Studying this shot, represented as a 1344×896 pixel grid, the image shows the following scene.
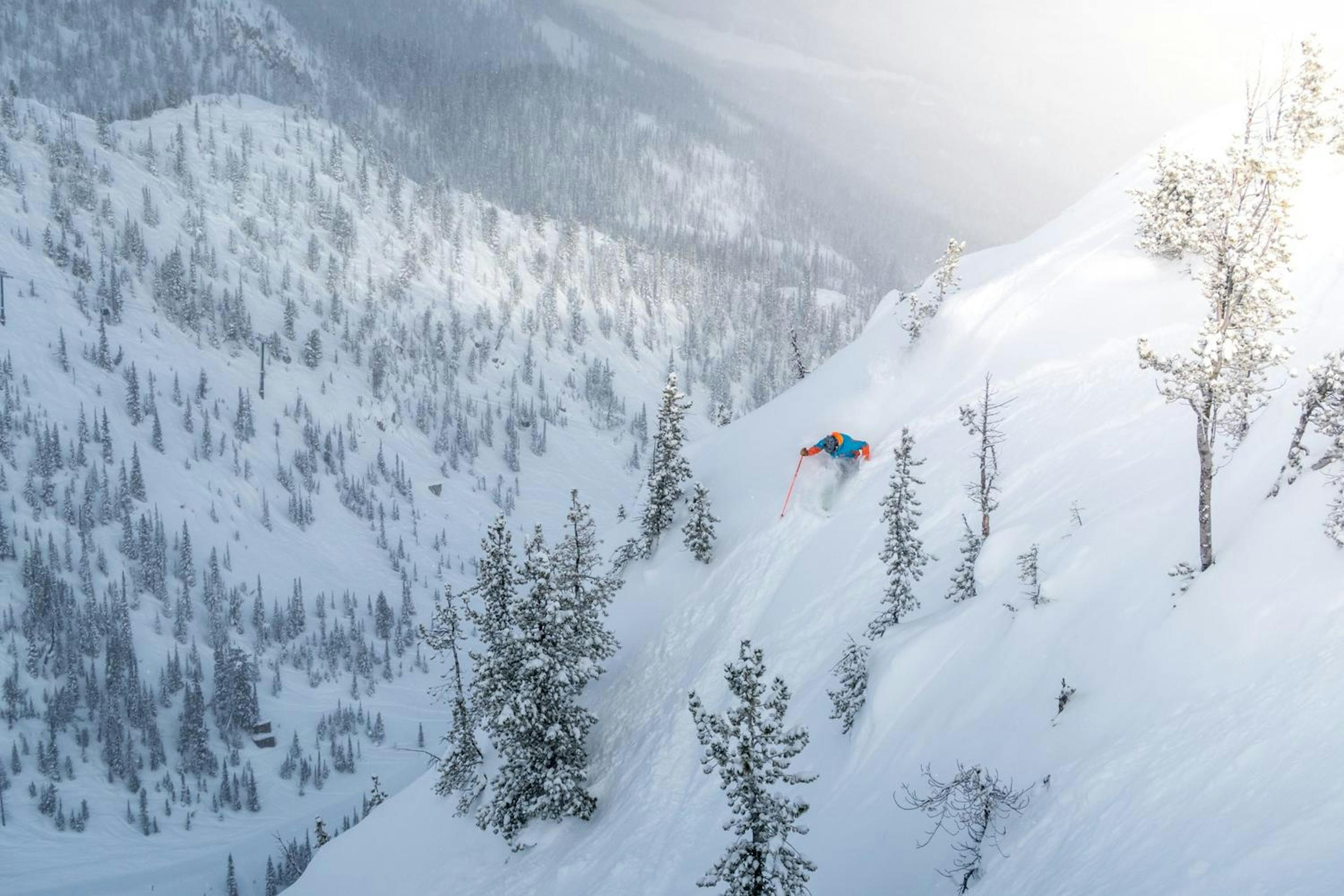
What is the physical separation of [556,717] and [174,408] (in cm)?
12467

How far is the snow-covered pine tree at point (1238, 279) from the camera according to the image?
49.2 feet

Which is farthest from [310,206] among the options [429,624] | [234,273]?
[429,624]

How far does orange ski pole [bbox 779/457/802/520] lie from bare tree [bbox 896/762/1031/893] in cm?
2045

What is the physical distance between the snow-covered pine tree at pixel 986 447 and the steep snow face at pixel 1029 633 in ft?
2.06

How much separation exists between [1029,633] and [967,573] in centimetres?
423

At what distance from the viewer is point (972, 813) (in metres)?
15.6

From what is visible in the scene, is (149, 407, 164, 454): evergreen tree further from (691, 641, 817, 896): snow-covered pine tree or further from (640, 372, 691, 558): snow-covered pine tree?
(691, 641, 817, 896): snow-covered pine tree

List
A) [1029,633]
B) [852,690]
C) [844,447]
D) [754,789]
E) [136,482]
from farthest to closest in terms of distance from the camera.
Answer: [136,482], [844,447], [852,690], [1029,633], [754,789]

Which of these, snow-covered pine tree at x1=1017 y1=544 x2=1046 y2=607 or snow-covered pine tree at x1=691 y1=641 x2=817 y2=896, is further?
snow-covered pine tree at x1=1017 y1=544 x2=1046 y2=607

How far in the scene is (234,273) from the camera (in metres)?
157

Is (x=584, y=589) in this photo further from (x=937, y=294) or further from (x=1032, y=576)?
(x=937, y=294)

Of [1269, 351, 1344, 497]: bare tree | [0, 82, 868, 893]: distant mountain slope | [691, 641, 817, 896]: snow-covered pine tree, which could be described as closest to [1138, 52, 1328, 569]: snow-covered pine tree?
[1269, 351, 1344, 497]: bare tree

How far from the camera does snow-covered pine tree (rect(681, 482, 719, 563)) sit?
37.8 metres

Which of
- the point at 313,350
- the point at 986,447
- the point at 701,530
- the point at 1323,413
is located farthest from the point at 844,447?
the point at 313,350
